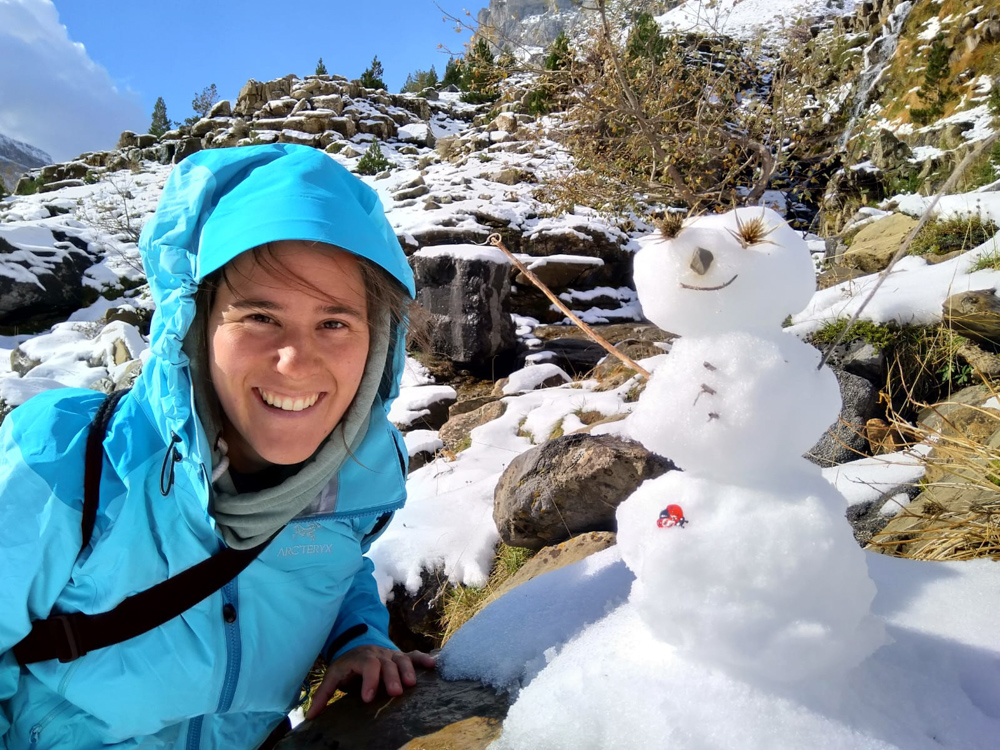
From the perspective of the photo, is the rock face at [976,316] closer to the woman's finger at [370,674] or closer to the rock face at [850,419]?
the rock face at [850,419]

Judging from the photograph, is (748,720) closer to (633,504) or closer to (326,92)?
(633,504)

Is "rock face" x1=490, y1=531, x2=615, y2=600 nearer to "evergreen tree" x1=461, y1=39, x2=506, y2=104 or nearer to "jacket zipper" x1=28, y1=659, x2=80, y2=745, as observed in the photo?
"jacket zipper" x1=28, y1=659, x2=80, y2=745

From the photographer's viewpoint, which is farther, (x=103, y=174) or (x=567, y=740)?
(x=103, y=174)

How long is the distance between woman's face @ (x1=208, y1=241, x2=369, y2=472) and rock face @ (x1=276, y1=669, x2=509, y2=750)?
606mm

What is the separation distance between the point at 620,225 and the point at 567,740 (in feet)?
32.2

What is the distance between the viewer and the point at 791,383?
79 cm

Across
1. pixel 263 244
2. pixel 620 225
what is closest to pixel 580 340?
pixel 620 225

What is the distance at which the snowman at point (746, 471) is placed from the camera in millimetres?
789

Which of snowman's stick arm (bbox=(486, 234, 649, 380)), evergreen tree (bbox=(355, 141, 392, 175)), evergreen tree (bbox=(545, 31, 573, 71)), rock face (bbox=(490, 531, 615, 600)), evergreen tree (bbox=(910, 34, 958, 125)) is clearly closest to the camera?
snowman's stick arm (bbox=(486, 234, 649, 380))

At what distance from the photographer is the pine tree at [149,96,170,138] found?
2639 centimetres

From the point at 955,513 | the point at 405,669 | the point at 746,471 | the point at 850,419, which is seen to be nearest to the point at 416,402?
the point at 850,419

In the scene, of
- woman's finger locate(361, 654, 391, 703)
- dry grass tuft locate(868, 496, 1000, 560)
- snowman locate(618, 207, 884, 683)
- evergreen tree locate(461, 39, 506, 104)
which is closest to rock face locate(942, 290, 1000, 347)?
dry grass tuft locate(868, 496, 1000, 560)

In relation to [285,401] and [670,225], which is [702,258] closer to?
[670,225]

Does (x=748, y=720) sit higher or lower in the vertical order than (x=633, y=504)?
lower
